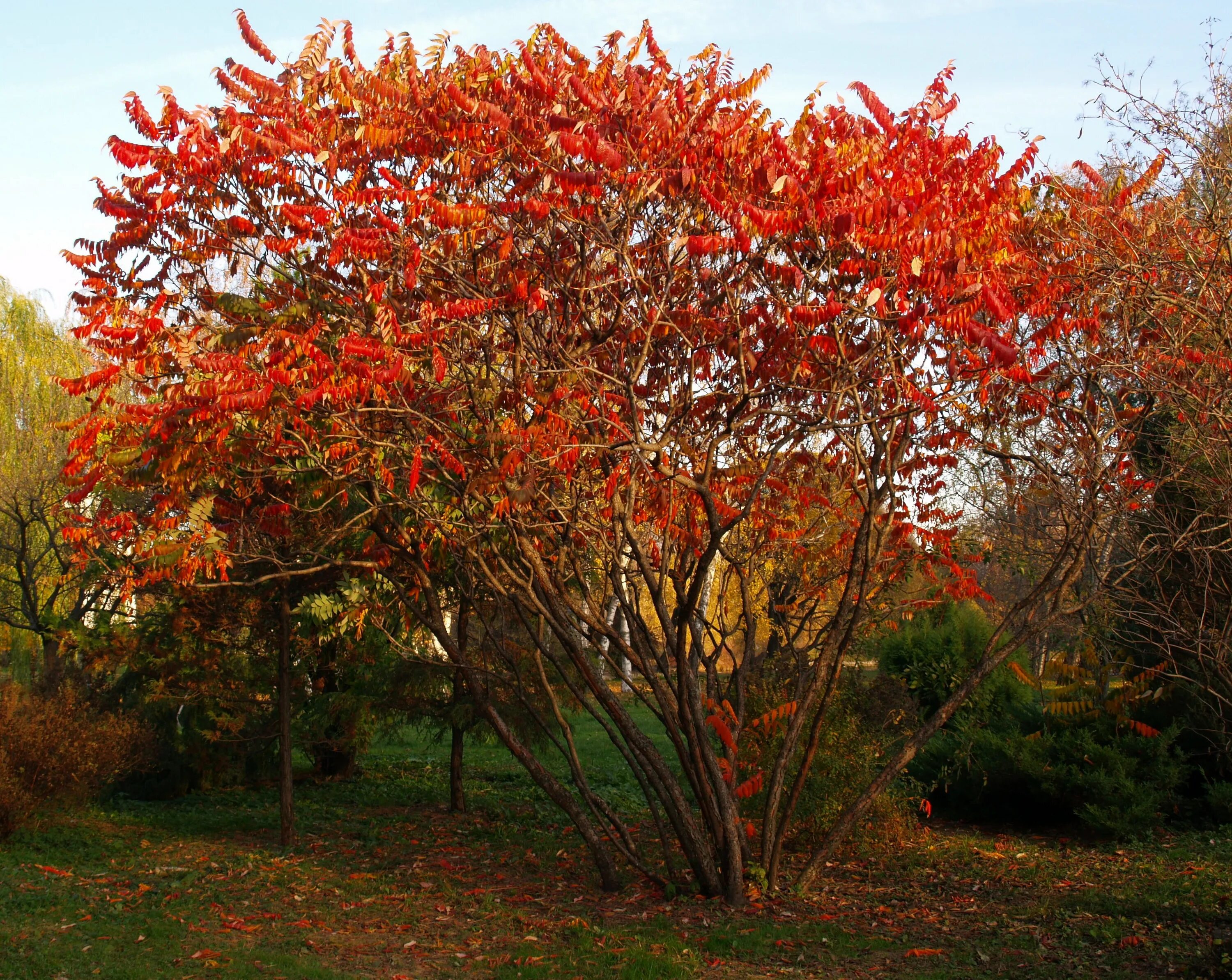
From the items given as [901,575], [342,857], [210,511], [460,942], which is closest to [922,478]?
[901,575]

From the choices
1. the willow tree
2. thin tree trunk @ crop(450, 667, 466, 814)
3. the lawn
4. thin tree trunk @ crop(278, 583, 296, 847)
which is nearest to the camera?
the lawn

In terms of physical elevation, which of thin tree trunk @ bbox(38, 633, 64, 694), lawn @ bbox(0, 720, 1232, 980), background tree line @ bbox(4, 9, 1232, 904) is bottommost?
lawn @ bbox(0, 720, 1232, 980)

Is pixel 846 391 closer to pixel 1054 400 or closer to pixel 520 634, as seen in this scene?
pixel 1054 400

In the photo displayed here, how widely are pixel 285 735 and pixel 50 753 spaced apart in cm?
228

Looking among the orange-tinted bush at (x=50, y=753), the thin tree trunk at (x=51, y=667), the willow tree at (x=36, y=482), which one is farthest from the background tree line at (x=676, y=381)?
the willow tree at (x=36, y=482)

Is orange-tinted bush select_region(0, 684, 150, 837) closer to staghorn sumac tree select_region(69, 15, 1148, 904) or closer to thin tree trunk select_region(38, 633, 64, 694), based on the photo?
thin tree trunk select_region(38, 633, 64, 694)

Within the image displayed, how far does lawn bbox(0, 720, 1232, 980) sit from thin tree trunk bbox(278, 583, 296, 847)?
0.30 metres

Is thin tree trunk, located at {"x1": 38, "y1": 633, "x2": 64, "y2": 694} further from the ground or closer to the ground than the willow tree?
closer to the ground

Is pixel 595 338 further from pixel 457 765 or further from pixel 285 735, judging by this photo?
pixel 457 765

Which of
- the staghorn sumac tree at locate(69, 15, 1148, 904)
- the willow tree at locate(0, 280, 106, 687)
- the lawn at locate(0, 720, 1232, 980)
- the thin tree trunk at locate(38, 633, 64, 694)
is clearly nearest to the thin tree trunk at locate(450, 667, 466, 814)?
the lawn at locate(0, 720, 1232, 980)

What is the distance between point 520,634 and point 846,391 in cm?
694

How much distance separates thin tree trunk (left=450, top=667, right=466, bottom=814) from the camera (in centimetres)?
1180

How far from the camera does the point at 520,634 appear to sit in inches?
502

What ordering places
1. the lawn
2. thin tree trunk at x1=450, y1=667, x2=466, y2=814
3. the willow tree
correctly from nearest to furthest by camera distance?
the lawn → thin tree trunk at x1=450, y1=667, x2=466, y2=814 → the willow tree
